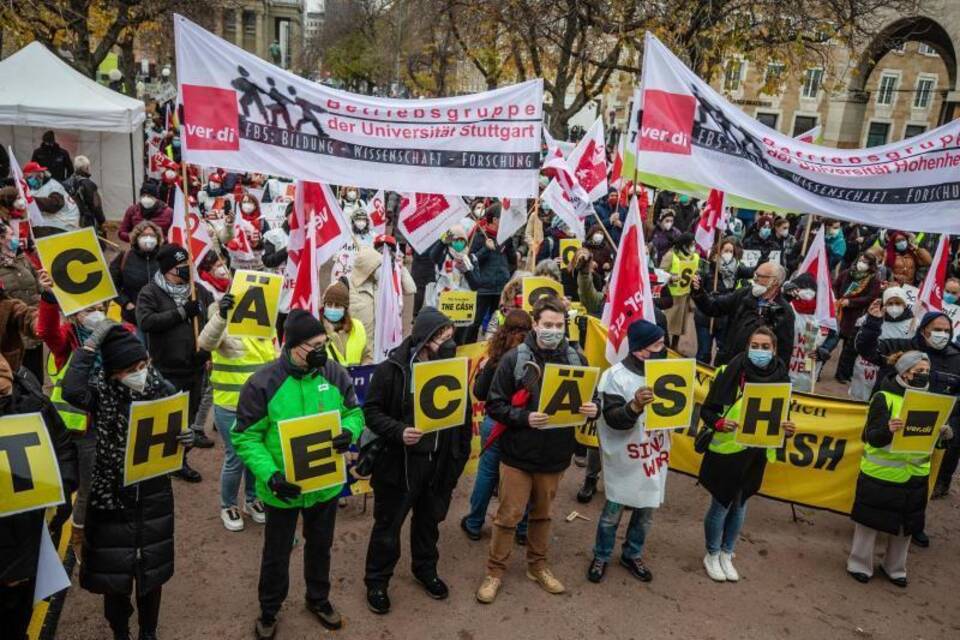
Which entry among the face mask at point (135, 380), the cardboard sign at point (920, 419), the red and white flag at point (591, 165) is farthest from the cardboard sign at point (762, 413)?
the red and white flag at point (591, 165)

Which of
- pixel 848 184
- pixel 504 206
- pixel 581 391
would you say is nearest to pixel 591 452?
pixel 581 391

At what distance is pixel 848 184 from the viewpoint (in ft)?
17.9

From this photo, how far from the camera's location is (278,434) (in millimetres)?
3977

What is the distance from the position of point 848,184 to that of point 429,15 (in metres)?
22.0

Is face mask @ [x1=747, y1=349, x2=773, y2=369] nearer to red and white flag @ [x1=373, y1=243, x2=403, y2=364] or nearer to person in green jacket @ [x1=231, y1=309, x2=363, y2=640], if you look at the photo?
person in green jacket @ [x1=231, y1=309, x2=363, y2=640]

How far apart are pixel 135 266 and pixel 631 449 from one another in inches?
180

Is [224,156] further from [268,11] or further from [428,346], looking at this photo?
[268,11]

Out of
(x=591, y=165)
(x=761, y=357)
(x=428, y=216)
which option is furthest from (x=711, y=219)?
(x=761, y=357)

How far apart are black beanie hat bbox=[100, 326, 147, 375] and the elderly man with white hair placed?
4.90 meters

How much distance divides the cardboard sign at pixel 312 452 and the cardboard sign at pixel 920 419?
3.94 meters

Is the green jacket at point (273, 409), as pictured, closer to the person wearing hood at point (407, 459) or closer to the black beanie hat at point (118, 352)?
the person wearing hood at point (407, 459)

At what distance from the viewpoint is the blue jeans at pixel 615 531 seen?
16.5 ft

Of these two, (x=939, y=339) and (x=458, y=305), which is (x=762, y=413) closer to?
(x=939, y=339)

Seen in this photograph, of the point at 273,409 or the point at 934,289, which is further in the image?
the point at 934,289
